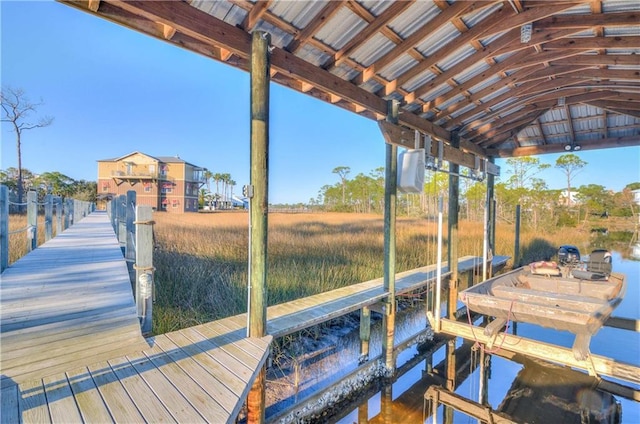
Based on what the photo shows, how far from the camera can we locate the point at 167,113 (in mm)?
35062

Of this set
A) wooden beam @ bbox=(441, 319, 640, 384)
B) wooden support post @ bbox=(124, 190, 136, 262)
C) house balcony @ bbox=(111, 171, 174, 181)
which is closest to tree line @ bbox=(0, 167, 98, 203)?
house balcony @ bbox=(111, 171, 174, 181)

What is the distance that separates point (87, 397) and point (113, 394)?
0.42ft

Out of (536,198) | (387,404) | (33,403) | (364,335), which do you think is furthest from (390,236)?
(536,198)

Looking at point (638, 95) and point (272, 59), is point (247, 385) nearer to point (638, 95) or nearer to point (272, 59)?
point (272, 59)

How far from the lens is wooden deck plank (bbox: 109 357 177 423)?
159 cm

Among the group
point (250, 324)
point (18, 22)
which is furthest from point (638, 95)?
point (18, 22)

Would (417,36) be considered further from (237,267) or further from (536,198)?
(536,198)

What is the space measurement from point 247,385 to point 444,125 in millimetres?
5067

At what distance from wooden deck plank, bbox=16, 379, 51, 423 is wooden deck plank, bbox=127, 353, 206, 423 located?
0.48 metres

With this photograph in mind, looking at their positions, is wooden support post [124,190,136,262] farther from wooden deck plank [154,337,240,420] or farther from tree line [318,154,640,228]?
tree line [318,154,640,228]

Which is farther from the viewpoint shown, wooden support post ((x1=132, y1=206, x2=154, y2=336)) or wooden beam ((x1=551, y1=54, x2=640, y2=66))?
wooden beam ((x1=551, y1=54, x2=640, y2=66))

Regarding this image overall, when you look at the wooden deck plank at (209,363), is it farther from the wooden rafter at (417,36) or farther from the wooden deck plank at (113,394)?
the wooden rafter at (417,36)

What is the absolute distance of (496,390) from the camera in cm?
390

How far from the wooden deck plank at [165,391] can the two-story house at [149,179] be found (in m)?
33.5
